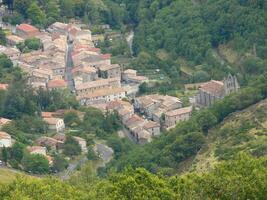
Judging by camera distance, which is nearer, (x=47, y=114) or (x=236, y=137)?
(x=236, y=137)

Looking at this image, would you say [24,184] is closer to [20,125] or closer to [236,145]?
[236,145]

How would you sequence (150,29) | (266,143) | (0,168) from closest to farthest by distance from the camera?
(266,143) → (0,168) → (150,29)

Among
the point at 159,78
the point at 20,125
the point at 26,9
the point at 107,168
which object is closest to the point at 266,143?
the point at 107,168

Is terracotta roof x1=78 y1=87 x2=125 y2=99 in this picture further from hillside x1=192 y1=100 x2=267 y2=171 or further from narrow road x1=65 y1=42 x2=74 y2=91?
hillside x1=192 y1=100 x2=267 y2=171

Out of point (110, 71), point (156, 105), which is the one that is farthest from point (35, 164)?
point (110, 71)

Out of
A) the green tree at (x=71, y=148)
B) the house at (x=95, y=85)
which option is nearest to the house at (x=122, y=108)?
the house at (x=95, y=85)

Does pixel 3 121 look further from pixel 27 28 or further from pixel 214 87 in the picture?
pixel 27 28

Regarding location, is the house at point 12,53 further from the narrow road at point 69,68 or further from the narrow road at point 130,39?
the narrow road at point 130,39
